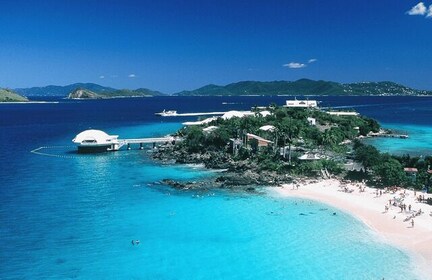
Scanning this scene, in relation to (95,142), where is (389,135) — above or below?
below

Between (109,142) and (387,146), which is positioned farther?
(387,146)

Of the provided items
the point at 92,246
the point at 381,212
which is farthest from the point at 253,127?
the point at 92,246

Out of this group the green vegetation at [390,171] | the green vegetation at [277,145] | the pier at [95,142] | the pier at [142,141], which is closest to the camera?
the green vegetation at [390,171]

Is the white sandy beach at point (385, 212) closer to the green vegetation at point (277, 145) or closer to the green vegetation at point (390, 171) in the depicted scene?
the green vegetation at point (390, 171)

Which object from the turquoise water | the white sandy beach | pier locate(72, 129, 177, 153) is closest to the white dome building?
pier locate(72, 129, 177, 153)

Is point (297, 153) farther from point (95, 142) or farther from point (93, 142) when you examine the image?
point (93, 142)

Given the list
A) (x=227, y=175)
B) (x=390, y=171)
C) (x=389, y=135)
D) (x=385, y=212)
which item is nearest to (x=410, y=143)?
(x=389, y=135)

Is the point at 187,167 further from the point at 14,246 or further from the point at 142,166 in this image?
the point at 14,246

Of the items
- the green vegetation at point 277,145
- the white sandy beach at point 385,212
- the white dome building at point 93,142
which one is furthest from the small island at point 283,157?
the white dome building at point 93,142
